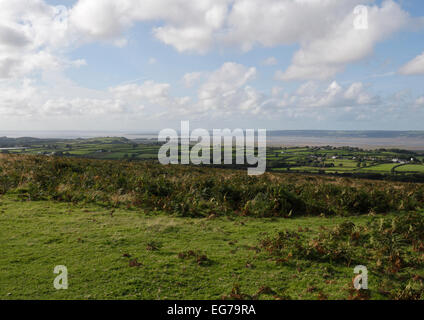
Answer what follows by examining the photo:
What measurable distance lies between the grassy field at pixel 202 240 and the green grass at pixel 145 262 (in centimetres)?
3

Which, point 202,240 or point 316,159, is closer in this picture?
point 202,240

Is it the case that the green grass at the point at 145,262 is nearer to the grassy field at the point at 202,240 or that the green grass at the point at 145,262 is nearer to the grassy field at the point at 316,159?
the grassy field at the point at 202,240

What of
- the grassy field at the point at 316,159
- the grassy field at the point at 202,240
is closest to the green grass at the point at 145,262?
the grassy field at the point at 202,240

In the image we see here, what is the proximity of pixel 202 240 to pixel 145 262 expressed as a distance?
93.2 inches

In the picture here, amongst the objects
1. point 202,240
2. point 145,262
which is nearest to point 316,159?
point 202,240

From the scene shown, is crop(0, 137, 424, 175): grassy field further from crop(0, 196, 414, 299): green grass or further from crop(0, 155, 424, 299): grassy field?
crop(0, 196, 414, 299): green grass

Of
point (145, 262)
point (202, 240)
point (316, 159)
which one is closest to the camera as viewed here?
point (145, 262)

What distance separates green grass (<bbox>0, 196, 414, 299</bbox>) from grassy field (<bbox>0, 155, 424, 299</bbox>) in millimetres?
33

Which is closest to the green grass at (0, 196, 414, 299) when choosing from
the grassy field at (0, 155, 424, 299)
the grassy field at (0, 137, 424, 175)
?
the grassy field at (0, 155, 424, 299)

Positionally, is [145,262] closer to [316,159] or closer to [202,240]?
[202,240]

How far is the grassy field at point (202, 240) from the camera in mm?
5754

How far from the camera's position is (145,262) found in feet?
22.1
